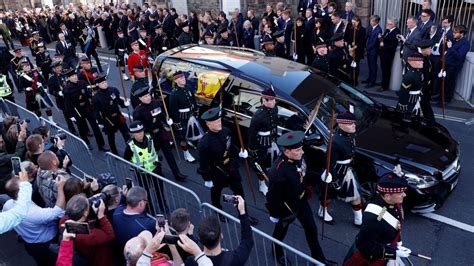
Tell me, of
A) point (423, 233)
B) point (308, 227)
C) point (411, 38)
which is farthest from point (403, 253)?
point (411, 38)

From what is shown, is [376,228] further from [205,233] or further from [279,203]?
[205,233]

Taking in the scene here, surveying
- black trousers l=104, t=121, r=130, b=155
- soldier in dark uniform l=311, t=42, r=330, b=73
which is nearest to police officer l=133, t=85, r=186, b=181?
black trousers l=104, t=121, r=130, b=155

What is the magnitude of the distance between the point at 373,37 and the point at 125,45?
7.22 metres

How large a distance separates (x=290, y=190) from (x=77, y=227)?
2.15 m

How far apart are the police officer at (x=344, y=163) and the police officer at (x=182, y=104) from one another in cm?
281

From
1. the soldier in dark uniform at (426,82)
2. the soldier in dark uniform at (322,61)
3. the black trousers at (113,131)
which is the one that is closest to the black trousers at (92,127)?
the black trousers at (113,131)

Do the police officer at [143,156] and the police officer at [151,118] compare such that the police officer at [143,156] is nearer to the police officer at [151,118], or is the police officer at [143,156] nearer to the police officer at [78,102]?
the police officer at [151,118]

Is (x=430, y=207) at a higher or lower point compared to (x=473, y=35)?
lower

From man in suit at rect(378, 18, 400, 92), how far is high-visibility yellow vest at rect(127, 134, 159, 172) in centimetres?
661

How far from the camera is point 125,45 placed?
42.4 feet

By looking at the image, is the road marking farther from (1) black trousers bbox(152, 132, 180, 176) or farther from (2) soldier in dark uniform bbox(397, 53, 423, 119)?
(1) black trousers bbox(152, 132, 180, 176)

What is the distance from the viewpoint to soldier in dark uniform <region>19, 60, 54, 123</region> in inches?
373

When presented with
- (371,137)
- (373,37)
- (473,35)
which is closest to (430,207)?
(371,137)

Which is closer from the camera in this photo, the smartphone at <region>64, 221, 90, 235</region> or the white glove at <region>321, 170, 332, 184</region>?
the smartphone at <region>64, 221, 90, 235</region>
